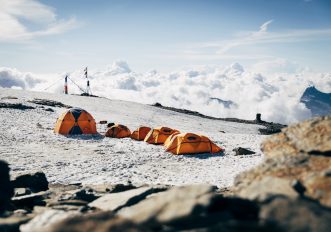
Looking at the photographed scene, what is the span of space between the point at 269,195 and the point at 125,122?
1290 inches

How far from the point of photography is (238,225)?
419 centimetres

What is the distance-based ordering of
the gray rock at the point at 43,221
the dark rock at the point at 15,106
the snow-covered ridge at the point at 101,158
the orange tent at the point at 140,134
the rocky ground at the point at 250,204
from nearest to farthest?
the rocky ground at the point at 250,204 → the gray rock at the point at 43,221 → the snow-covered ridge at the point at 101,158 → the orange tent at the point at 140,134 → the dark rock at the point at 15,106

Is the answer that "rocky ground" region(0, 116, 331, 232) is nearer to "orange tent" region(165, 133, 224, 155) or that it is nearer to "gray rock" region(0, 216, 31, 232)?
"gray rock" region(0, 216, 31, 232)

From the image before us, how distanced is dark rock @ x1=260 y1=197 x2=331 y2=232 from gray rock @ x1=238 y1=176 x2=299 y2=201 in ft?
1.14

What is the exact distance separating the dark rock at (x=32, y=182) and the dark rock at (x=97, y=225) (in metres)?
7.16

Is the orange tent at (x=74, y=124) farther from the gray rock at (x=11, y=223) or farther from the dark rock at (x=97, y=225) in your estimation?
the dark rock at (x=97, y=225)

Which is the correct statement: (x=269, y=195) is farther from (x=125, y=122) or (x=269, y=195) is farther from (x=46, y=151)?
(x=125, y=122)

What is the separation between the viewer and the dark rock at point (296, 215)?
403 cm

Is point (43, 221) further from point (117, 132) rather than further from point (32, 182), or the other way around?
point (117, 132)

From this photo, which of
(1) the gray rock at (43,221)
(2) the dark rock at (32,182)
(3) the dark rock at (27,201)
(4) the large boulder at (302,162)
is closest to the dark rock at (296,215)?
(4) the large boulder at (302,162)

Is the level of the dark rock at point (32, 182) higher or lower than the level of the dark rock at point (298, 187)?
lower

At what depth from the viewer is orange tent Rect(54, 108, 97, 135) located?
87.8ft

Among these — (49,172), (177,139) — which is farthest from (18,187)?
(177,139)

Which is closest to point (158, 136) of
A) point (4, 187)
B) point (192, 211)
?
point (4, 187)
